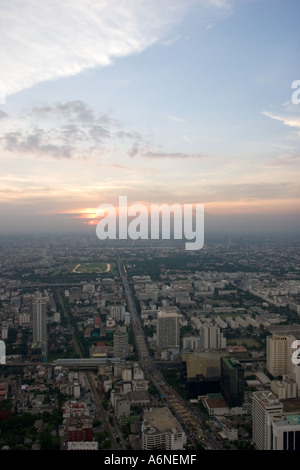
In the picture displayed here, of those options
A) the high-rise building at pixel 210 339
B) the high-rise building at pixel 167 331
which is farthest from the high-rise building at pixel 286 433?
the high-rise building at pixel 167 331

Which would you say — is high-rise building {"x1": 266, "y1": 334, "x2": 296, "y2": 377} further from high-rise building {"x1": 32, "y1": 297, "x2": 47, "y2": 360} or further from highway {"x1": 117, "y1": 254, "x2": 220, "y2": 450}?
high-rise building {"x1": 32, "y1": 297, "x2": 47, "y2": 360}

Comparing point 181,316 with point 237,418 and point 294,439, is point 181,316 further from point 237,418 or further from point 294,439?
point 294,439

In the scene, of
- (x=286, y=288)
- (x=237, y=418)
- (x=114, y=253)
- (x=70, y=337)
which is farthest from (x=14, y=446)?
(x=114, y=253)

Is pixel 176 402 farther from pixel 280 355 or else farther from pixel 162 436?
pixel 280 355

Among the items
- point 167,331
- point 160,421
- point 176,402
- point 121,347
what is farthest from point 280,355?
point 160,421

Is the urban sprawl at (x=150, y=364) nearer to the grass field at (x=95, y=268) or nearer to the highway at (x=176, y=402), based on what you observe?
the highway at (x=176, y=402)

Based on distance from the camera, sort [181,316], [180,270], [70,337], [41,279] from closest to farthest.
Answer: [70,337] < [181,316] < [41,279] < [180,270]
